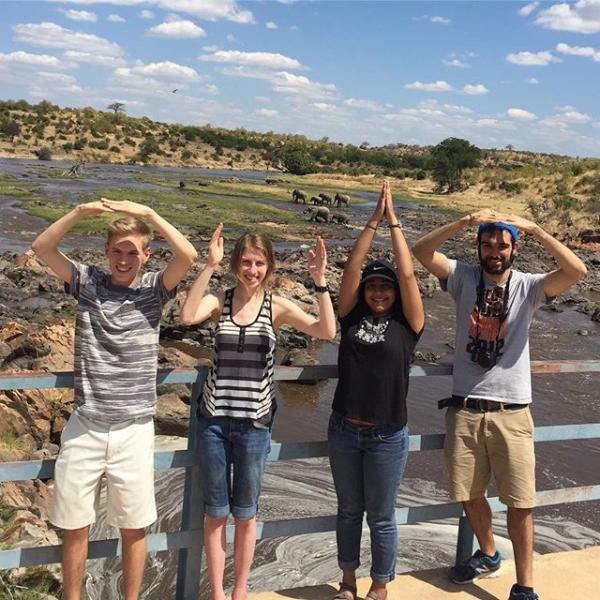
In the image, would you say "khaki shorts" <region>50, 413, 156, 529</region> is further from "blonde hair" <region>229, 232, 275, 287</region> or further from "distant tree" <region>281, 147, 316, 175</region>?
"distant tree" <region>281, 147, 316, 175</region>

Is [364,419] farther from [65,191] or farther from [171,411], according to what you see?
[65,191]

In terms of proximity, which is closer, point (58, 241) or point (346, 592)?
point (58, 241)

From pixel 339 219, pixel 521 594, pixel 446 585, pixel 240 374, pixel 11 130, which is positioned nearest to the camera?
pixel 240 374

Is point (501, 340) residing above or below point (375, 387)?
above

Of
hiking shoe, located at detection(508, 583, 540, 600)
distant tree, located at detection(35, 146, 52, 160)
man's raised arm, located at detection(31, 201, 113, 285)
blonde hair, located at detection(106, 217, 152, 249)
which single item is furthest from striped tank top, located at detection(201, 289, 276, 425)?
distant tree, located at detection(35, 146, 52, 160)

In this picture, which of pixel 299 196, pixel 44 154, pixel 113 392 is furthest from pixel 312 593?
pixel 44 154

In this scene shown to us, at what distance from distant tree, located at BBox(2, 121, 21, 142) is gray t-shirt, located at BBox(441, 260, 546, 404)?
→ 7404 centimetres

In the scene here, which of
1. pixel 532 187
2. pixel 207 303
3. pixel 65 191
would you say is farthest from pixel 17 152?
pixel 207 303

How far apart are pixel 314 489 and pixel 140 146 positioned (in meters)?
77.7

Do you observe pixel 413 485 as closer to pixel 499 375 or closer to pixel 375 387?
pixel 499 375

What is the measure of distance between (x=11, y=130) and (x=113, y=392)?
7593 centimetres

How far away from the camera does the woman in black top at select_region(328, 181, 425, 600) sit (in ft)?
11.9

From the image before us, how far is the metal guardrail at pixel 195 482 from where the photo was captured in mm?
3451

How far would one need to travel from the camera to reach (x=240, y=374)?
3.50 metres
